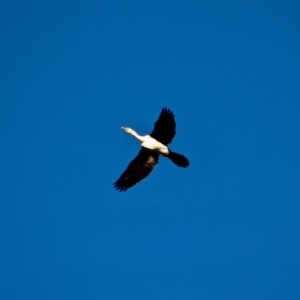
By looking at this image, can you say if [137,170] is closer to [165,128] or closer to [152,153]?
[152,153]

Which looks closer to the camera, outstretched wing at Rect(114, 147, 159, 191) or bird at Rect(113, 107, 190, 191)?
bird at Rect(113, 107, 190, 191)

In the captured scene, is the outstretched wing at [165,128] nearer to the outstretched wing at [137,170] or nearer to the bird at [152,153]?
the bird at [152,153]

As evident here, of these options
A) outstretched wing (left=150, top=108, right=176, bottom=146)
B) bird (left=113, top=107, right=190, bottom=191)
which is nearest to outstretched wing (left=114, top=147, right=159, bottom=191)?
bird (left=113, top=107, right=190, bottom=191)

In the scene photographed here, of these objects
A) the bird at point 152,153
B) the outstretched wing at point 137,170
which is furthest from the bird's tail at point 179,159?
the outstretched wing at point 137,170

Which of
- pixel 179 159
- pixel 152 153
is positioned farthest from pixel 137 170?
pixel 179 159

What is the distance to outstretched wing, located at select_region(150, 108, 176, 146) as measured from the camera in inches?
1256

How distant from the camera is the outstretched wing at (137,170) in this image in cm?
3291

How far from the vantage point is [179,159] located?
32.0 metres

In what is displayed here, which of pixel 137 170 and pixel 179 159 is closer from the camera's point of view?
pixel 179 159

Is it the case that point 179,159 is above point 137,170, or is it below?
above

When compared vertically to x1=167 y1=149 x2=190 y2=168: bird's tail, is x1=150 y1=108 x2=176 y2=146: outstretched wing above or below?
above

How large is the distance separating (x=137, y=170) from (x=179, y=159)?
1.95 metres

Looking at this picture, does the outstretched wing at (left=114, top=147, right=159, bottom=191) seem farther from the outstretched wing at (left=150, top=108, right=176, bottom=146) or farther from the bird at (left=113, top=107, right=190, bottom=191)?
the outstretched wing at (left=150, top=108, right=176, bottom=146)

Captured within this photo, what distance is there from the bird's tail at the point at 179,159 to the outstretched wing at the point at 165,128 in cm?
52
